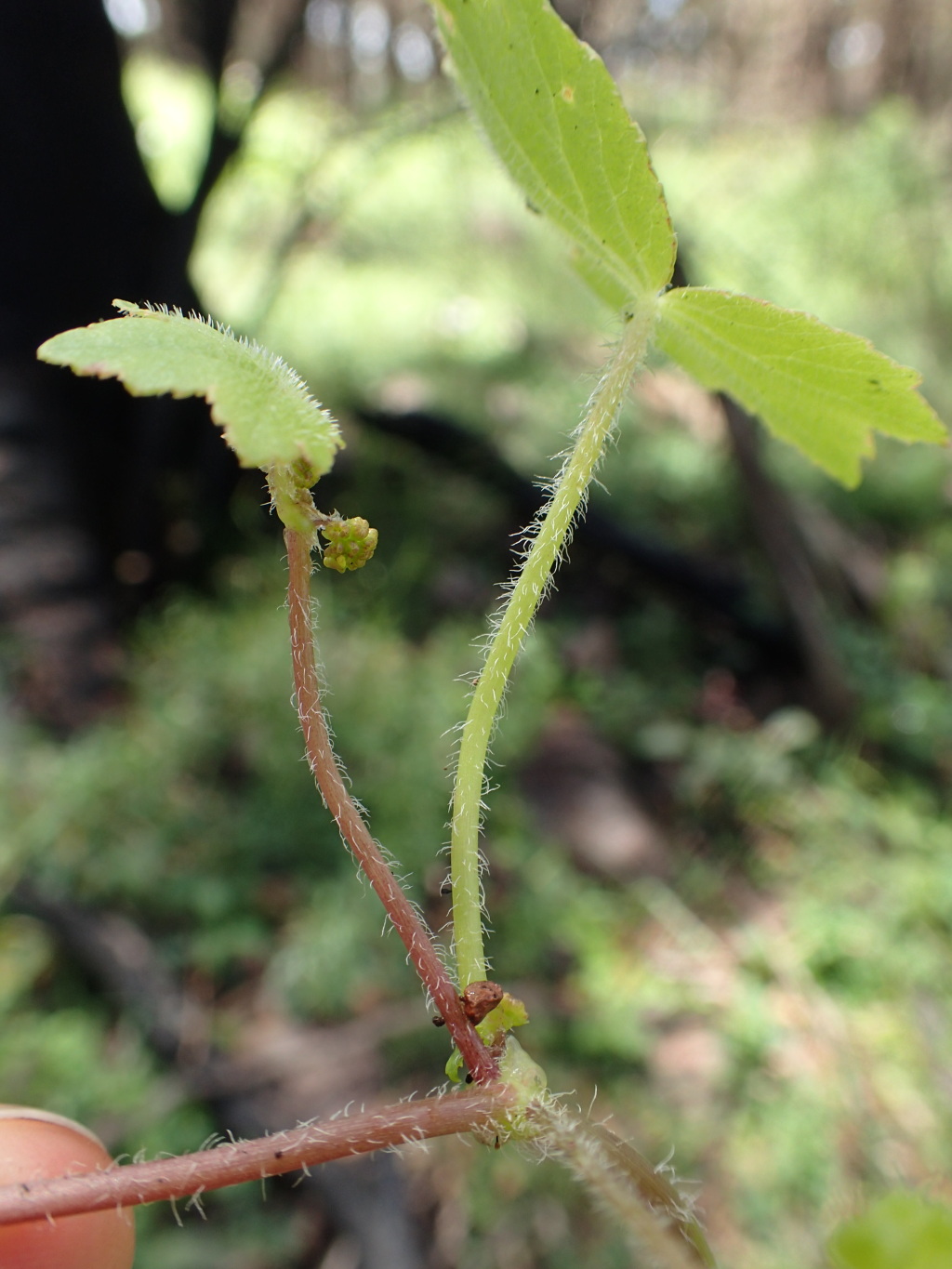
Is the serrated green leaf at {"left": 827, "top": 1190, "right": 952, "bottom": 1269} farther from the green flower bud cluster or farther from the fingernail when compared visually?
the fingernail

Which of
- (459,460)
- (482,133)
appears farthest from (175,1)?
(482,133)

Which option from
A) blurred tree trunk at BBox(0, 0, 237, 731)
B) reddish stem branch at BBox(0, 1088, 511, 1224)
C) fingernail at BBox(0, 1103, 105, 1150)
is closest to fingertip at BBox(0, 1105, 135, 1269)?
fingernail at BBox(0, 1103, 105, 1150)

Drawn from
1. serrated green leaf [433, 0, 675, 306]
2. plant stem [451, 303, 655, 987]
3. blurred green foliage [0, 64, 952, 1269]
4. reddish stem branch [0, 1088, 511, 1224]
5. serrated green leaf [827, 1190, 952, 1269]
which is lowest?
blurred green foliage [0, 64, 952, 1269]

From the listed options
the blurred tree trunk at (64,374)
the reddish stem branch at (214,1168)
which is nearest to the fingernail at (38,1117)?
the reddish stem branch at (214,1168)

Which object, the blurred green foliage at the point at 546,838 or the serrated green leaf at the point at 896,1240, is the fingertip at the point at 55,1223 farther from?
the blurred green foliage at the point at 546,838

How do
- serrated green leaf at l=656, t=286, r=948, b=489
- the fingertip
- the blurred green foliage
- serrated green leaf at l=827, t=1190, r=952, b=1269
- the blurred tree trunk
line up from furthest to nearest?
the blurred tree trunk, the blurred green foliage, the fingertip, serrated green leaf at l=656, t=286, r=948, b=489, serrated green leaf at l=827, t=1190, r=952, b=1269

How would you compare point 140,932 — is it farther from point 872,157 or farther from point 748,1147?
point 872,157

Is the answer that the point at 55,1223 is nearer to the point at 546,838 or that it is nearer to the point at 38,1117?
the point at 38,1117

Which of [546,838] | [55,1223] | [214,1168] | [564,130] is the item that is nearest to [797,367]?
[564,130]
